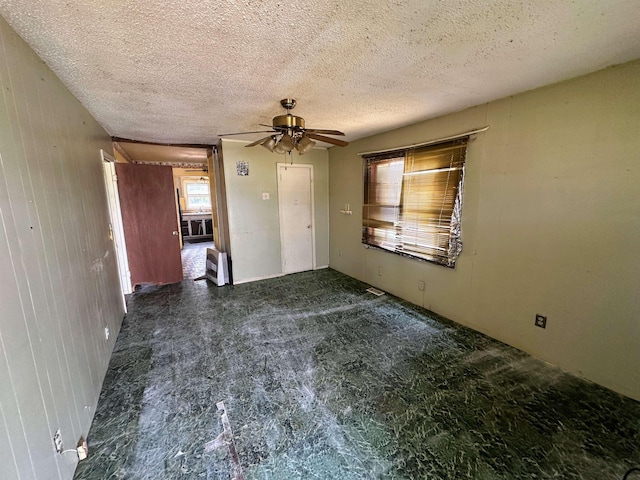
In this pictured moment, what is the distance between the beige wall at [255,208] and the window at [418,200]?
4.67ft

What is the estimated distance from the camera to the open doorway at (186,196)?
437cm

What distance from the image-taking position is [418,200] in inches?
129

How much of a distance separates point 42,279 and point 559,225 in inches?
135

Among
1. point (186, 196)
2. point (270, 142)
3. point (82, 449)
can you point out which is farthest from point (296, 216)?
point (186, 196)

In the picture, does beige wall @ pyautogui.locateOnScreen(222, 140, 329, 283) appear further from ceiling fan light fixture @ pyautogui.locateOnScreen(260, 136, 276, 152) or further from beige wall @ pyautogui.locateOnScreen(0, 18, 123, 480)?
beige wall @ pyautogui.locateOnScreen(0, 18, 123, 480)

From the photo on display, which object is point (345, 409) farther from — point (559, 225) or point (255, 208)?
point (255, 208)

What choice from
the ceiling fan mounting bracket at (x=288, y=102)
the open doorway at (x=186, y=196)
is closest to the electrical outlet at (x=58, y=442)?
the ceiling fan mounting bracket at (x=288, y=102)

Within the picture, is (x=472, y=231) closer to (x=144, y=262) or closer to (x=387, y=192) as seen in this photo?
(x=387, y=192)

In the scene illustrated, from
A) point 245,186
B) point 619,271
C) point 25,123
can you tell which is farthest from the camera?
point 245,186

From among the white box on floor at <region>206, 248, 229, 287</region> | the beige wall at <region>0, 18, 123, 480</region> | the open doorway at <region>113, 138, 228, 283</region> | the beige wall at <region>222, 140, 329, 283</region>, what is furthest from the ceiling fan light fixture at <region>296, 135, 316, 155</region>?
the open doorway at <region>113, 138, 228, 283</region>

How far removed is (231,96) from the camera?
228 centimetres

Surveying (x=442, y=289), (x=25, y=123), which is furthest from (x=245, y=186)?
(x=442, y=289)

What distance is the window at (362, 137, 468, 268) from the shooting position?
2.91 meters

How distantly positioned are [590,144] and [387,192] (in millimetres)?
2054
